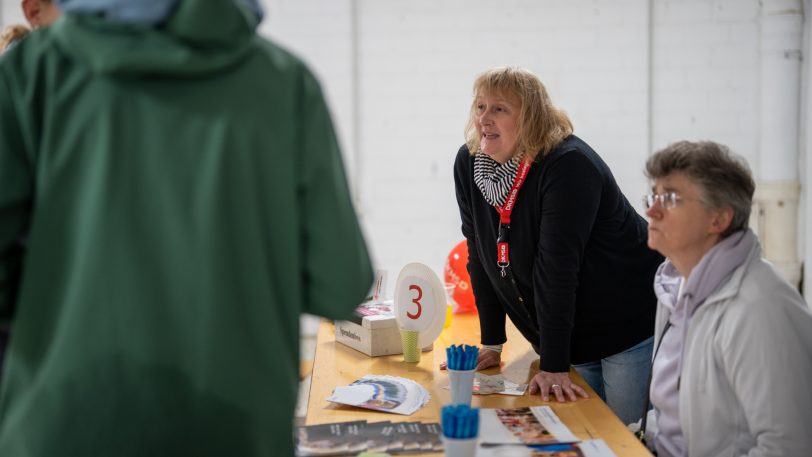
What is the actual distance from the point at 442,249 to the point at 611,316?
8.93 feet

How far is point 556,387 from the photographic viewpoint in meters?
2.15

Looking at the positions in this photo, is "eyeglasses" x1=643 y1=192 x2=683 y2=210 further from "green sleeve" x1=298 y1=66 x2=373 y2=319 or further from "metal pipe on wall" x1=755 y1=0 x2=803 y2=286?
"metal pipe on wall" x1=755 y1=0 x2=803 y2=286

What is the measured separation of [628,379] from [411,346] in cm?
65

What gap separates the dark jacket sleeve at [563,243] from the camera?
221 cm

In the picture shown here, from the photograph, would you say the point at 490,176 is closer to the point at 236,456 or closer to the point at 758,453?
the point at 758,453

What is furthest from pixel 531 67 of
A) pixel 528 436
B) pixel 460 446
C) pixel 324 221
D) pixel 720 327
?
pixel 324 221

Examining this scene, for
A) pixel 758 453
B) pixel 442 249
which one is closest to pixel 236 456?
pixel 758 453

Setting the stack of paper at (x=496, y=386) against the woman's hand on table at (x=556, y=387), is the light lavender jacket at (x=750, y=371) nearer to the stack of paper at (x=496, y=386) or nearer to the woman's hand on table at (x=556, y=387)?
the woman's hand on table at (x=556, y=387)

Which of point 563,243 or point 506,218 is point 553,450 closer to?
point 563,243

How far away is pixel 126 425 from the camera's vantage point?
3.92 feet

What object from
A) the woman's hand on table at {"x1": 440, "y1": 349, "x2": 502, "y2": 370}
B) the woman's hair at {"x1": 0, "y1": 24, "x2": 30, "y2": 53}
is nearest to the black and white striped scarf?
the woman's hand on table at {"x1": 440, "y1": 349, "x2": 502, "y2": 370}

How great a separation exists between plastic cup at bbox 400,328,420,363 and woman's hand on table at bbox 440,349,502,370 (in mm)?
91

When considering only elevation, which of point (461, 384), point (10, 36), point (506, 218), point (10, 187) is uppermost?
point (10, 36)

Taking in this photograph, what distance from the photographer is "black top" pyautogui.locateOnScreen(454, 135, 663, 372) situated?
222 cm
